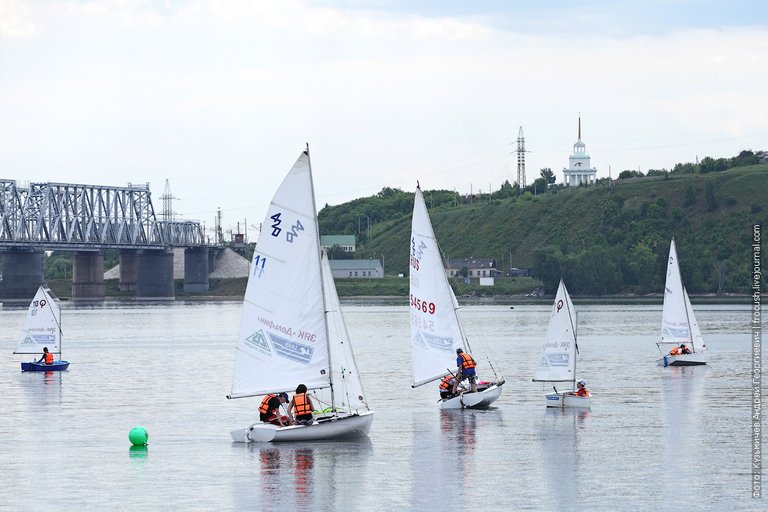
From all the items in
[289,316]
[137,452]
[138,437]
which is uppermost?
[289,316]

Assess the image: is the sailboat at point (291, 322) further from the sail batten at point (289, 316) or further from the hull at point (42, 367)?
the hull at point (42, 367)

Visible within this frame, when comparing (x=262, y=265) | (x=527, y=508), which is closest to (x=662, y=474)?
(x=527, y=508)

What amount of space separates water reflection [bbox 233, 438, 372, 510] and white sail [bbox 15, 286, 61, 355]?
44199mm

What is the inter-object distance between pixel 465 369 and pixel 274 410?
Result: 1092cm

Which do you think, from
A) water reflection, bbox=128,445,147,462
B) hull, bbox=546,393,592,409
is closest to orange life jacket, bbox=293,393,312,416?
water reflection, bbox=128,445,147,462

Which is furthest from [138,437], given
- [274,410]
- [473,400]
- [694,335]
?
[694,335]

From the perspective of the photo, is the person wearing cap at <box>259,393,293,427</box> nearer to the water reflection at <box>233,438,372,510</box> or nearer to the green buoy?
the water reflection at <box>233,438,372,510</box>

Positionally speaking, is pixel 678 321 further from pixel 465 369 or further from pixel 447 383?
pixel 465 369

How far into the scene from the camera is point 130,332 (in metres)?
140

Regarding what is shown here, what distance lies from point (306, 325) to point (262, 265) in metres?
2.28

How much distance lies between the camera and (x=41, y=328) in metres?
87.2

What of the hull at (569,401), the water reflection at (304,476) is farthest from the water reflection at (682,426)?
the water reflection at (304,476)

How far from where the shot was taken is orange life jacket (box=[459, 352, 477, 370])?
52906 millimetres

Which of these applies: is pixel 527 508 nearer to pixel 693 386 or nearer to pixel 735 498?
pixel 735 498
